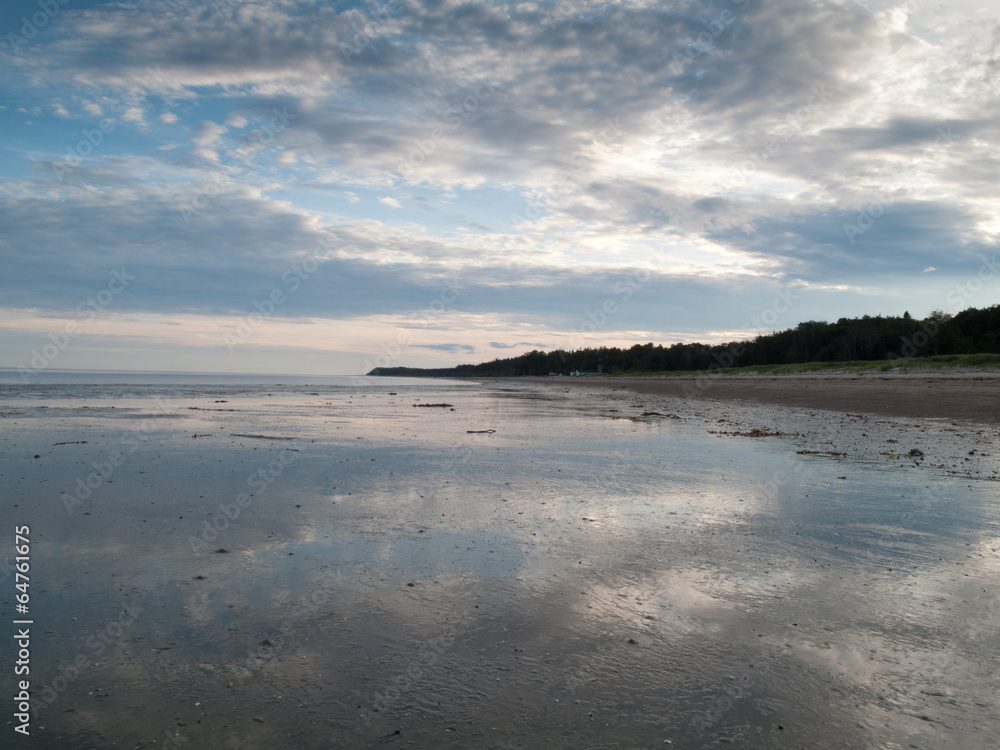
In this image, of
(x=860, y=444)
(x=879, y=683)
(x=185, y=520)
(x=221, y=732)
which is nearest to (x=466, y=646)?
(x=221, y=732)

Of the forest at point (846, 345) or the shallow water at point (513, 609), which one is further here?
the forest at point (846, 345)

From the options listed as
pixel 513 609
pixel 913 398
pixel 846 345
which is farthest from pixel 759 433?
pixel 846 345

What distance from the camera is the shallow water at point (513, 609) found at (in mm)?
3242

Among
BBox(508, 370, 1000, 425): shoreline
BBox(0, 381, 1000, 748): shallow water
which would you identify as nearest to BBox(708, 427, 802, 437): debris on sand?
BBox(0, 381, 1000, 748): shallow water

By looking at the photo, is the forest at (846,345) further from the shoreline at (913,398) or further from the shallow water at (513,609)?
the shallow water at (513,609)

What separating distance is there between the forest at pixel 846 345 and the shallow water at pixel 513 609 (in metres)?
59.7

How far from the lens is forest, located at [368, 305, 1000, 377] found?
58759 mm

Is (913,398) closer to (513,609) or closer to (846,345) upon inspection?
(513,609)

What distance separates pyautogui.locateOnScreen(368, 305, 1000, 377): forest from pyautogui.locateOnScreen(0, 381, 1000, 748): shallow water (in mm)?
59676

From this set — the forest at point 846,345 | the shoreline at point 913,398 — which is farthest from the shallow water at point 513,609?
the forest at point 846,345

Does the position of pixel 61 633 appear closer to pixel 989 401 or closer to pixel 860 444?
pixel 860 444

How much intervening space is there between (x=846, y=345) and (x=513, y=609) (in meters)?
81.3

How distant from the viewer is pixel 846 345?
239 feet

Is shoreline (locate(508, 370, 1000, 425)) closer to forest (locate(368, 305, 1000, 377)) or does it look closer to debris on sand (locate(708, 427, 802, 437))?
debris on sand (locate(708, 427, 802, 437))
